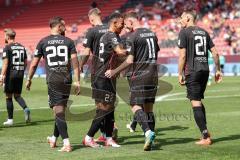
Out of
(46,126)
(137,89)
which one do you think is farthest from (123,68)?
(46,126)

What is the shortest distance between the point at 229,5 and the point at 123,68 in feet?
108

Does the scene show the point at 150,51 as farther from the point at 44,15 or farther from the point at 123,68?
the point at 44,15

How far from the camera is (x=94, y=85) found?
9.70 meters

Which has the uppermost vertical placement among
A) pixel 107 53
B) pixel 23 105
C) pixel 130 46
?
pixel 130 46

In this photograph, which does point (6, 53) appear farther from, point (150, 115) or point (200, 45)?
point (200, 45)

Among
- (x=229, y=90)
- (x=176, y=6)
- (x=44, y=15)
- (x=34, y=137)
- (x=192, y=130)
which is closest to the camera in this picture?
(x=34, y=137)

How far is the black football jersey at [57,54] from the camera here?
932 cm

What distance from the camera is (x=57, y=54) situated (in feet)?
30.6

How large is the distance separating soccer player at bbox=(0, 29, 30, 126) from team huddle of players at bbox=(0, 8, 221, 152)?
11.5 feet

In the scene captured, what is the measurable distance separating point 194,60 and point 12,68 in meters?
5.17

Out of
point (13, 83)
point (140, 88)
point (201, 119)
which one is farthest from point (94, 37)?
point (13, 83)

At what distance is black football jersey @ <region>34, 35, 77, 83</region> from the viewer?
9.32 meters

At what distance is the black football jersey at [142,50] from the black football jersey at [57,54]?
99 cm

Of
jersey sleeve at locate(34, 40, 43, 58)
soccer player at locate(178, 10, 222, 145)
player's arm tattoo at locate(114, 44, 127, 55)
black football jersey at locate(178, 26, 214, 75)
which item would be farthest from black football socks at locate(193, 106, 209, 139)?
jersey sleeve at locate(34, 40, 43, 58)
